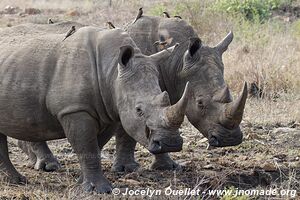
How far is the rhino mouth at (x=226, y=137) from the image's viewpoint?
6.62 meters

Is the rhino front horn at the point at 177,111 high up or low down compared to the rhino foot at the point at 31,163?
up

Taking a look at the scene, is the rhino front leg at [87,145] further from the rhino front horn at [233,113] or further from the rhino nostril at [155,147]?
the rhino front horn at [233,113]

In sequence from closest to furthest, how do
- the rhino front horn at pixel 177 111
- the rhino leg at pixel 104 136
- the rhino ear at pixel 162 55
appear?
the rhino front horn at pixel 177 111, the rhino ear at pixel 162 55, the rhino leg at pixel 104 136

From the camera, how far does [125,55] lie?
615cm

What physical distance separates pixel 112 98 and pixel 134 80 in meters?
0.30

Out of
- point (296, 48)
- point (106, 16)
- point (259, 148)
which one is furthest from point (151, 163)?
point (106, 16)

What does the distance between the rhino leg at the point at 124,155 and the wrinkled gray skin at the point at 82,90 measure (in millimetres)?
806

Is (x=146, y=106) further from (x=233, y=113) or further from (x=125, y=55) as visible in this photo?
(x=233, y=113)

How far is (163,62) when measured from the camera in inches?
280

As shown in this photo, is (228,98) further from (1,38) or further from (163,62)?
(1,38)

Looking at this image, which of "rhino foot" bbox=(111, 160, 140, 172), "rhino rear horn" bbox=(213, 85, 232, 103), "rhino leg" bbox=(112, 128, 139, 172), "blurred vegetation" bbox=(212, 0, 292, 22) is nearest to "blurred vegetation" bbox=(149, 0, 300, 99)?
"blurred vegetation" bbox=(212, 0, 292, 22)

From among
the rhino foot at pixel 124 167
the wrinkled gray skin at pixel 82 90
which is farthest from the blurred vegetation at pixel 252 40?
the wrinkled gray skin at pixel 82 90

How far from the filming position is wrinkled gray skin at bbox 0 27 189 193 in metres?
6.09

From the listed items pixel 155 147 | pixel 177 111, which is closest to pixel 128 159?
pixel 155 147
